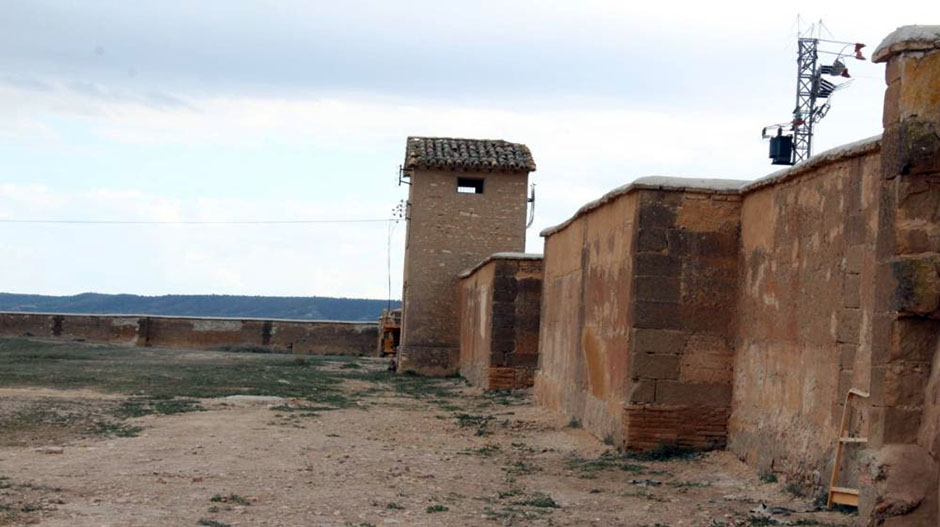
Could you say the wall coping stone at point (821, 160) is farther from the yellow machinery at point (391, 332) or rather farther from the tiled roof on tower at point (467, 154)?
the yellow machinery at point (391, 332)

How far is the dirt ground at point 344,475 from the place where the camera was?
8.05 m

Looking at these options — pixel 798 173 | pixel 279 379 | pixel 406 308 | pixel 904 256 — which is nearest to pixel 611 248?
pixel 798 173

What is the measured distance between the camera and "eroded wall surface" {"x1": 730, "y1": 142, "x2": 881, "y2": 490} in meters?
8.47

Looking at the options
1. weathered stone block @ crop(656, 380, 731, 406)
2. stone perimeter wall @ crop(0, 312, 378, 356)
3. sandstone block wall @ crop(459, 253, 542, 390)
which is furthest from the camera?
stone perimeter wall @ crop(0, 312, 378, 356)

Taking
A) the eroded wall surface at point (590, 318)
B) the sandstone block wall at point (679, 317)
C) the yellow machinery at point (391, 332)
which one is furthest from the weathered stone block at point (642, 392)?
the yellow machinery at point (391, 332)

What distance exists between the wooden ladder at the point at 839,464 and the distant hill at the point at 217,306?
115647mm

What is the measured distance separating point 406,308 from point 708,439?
709 inches

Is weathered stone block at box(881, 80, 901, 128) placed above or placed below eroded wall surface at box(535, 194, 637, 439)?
above

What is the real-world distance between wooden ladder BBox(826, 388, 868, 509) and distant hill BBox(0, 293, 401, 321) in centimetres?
11565

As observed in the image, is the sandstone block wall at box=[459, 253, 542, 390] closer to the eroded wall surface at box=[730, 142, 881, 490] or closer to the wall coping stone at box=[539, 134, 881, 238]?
the wall coping stone at box=[539, 134, 881, 238]

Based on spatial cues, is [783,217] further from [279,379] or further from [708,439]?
[279,379]

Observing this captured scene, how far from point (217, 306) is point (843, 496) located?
13316cm

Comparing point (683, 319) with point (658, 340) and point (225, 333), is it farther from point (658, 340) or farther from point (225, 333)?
point (225, 333)

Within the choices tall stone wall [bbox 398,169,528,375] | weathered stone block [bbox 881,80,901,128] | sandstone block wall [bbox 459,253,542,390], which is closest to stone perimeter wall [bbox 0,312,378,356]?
tall stone wall [bbox 398,169,528,375]
